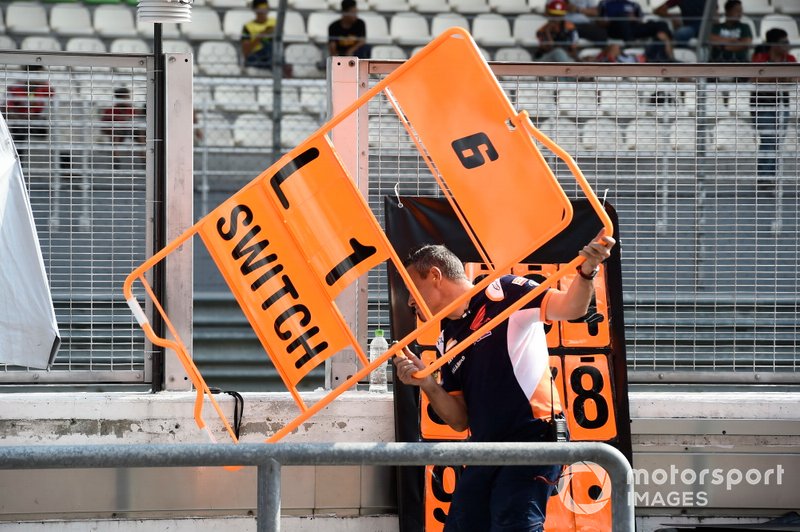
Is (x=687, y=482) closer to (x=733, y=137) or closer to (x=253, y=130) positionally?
(x=733, y=137)

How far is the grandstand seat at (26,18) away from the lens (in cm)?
1279

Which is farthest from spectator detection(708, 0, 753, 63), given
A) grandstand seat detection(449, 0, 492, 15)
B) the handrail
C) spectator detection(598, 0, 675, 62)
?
the handrail

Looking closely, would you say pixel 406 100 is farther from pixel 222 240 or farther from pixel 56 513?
pixel 56 513

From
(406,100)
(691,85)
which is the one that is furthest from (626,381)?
(406,100)

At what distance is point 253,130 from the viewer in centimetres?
1110

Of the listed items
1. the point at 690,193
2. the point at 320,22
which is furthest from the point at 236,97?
the point at 690,193

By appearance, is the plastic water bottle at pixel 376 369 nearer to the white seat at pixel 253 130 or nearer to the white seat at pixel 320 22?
the white seat at pixel 253 130

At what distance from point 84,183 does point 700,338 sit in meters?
3.52

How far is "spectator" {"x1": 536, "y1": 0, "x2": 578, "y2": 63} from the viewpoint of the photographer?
42.8ft

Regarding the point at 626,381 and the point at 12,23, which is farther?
the point at 12,23

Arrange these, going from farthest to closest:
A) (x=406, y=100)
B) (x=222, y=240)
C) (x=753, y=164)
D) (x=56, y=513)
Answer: (x=753, y=164), (x=56, y=513), (x=222, y=240), (x=406, y=100)

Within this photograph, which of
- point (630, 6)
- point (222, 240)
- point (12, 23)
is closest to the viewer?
point (222, 240)

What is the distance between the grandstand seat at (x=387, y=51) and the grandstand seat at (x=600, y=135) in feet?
24.1

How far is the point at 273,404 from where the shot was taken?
5715mm
